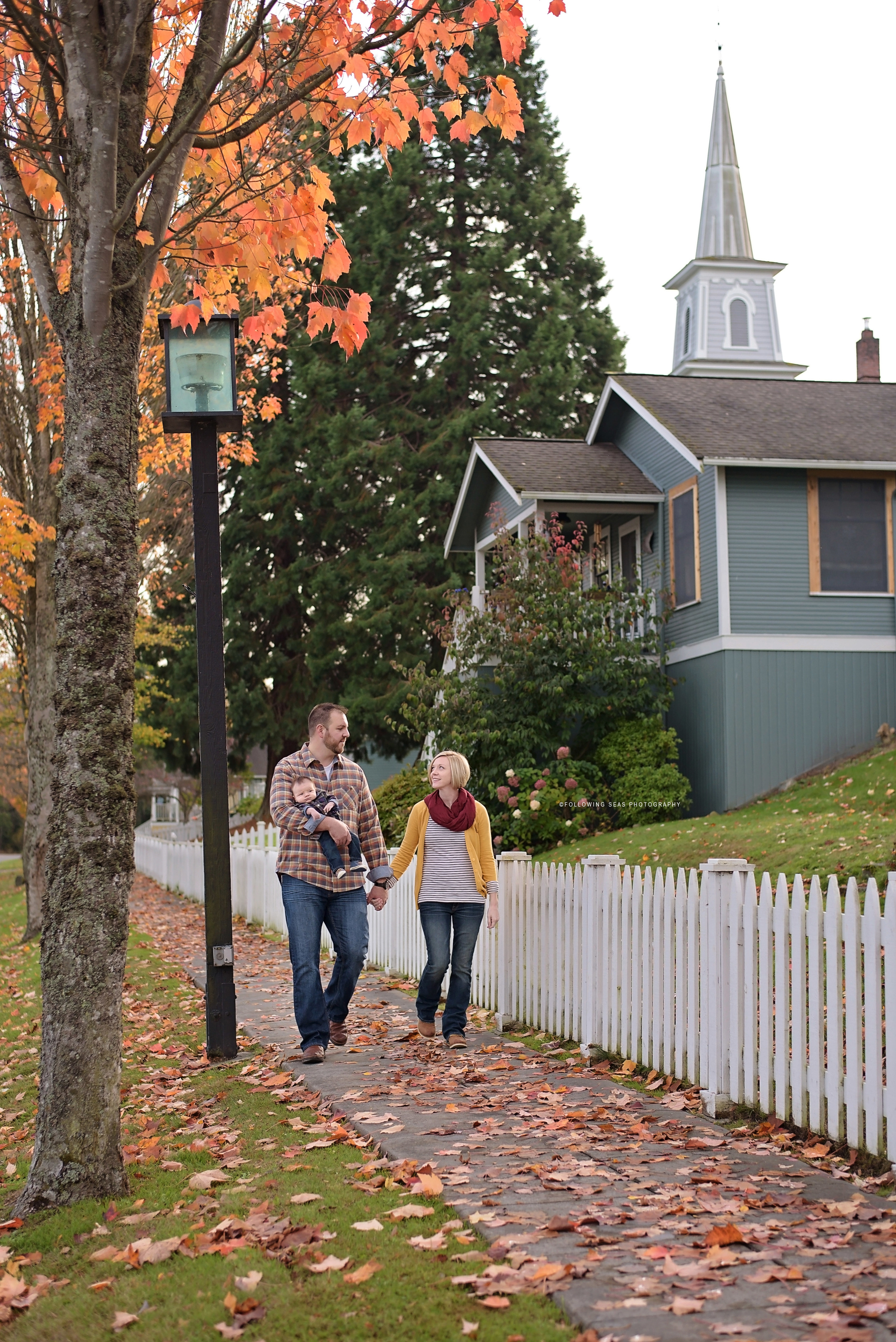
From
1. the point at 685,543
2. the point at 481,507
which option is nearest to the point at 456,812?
the point at 685,543

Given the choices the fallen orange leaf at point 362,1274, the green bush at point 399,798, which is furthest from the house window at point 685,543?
the fallen orange leaf at point 362,1274

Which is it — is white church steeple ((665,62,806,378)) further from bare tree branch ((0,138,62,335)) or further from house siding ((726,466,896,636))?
bare tree branch ((0,138,62,335))

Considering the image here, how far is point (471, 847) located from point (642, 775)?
34.0 ft

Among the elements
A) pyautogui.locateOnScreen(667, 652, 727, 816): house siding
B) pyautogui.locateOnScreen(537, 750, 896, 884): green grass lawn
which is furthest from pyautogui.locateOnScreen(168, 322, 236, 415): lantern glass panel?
pyautogui.locateOnScreen(667, 652, 727, 816): house siding

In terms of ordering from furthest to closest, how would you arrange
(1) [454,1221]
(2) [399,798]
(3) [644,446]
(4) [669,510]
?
(3) [644,446] → (4) [669,510] → (2) [399,798] → (1) [454,1221]

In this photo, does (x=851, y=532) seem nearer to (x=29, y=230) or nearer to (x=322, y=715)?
(x=322, y=715)

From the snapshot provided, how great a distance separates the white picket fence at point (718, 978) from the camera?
530 centimetres

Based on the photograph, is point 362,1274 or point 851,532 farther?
point 851,532

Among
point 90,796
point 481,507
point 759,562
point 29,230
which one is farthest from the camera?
point 481,507

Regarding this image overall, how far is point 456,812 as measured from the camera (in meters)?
8.27

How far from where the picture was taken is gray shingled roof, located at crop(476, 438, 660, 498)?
22094mm

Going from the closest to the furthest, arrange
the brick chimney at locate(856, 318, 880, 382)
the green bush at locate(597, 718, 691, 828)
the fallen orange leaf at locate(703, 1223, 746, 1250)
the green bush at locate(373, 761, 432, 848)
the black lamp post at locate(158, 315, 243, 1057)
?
1. the fallen orange leaf at locate(703, 1223, 746, 1250)
2. the black lamp post at locate(158, 315, 243, 1057)
3. the green bush at locate(373, 761, 432, 848)
4. the green bush at locate(597, 718, 691, 828)
5. the brick chimney at locate(856, 318, 880, 382)

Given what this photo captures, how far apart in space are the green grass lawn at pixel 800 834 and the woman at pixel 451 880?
3.88 meters

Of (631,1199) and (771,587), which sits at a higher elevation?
(771,587)
